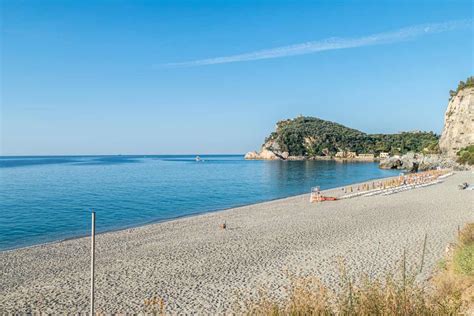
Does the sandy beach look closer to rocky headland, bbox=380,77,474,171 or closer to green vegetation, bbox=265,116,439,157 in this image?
rocky headland, bbox=380,77,474,171

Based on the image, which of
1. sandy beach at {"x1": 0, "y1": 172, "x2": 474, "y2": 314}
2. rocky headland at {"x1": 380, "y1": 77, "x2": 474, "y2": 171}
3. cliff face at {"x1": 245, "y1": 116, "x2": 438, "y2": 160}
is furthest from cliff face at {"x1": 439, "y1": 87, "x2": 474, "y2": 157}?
cliff face at {"x1": 245, "y1": 116, "x2": 438, "y2": 160}

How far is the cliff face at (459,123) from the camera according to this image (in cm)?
6564

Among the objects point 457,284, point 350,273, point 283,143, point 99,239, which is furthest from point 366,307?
point 283,143

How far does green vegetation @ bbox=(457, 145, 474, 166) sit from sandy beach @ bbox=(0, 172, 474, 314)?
42903 millimetres

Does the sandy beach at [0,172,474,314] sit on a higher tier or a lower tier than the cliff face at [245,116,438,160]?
lower

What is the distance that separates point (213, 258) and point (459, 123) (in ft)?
224

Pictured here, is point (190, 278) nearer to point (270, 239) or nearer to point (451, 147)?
point (270, 239)

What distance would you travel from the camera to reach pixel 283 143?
14988 cm

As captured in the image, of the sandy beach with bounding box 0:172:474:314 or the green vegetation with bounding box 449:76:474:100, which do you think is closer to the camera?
the sandy beach with bounding box 0:172:474:314

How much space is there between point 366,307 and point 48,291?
8.99 m

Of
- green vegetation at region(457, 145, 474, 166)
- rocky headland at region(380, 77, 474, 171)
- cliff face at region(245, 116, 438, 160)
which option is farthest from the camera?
cliff face at region(245, 116, 438, 160)

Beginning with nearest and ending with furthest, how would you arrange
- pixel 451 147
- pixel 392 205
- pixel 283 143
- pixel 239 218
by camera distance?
pixel 239 218 → pixel 392 205 → pixel 451 147 → pixel 283 143

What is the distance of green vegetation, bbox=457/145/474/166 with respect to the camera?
5892cm

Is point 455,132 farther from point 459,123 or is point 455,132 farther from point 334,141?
point 334,141
